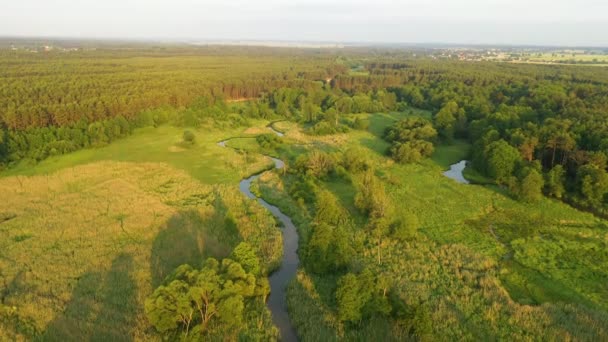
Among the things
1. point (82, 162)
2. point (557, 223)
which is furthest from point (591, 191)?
point (82, 162)

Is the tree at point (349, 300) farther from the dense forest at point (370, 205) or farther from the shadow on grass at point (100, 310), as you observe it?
the shadow on grass at point (100, 310)

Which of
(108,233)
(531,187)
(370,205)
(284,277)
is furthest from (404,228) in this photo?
(108,233)

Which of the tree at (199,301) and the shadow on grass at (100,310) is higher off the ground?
the tree at (199,301)

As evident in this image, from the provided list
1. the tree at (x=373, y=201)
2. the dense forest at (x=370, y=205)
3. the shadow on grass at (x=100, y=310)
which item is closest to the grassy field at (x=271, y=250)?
the shadow on grass at (x=100, y=310)

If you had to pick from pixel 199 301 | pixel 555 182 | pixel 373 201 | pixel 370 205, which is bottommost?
pixel 199 301

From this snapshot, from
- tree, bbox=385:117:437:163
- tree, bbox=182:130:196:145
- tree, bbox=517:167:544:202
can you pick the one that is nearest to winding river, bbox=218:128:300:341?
tree, bbox=385:117:437:163

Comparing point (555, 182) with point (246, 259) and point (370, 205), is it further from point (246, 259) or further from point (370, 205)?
point (246, 259)

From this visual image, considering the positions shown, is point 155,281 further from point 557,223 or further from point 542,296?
point 557,223
